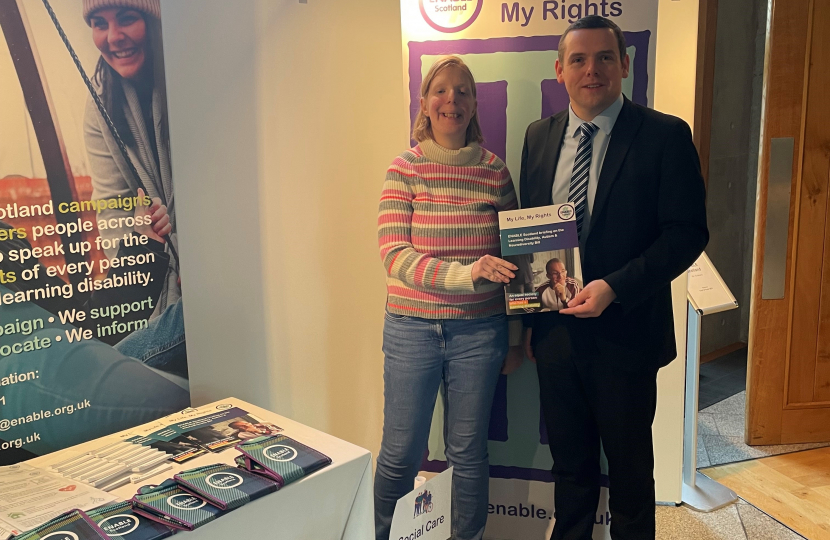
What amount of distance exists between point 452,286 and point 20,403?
113 cm

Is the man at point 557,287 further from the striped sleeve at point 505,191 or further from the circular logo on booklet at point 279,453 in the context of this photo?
the circular logo on booklet at point 279,453

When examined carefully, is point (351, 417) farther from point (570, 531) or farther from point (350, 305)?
point (570, 531)

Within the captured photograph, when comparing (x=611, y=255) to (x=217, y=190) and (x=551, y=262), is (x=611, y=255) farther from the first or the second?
(x=217, y=190)

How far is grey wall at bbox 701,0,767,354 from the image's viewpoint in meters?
4.07

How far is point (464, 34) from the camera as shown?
2.02m

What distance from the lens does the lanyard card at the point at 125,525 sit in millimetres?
1231

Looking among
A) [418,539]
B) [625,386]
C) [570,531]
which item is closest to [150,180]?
[418,539]

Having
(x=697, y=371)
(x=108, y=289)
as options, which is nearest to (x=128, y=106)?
(x=108, y=289)

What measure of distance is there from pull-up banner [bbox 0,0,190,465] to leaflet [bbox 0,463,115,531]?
0.19 m

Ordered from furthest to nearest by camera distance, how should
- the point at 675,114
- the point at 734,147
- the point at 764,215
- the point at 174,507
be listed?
the point at 734,147
the point at 764,215
the point at 675,114
the point at 174,507

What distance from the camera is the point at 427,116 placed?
1.98 metres

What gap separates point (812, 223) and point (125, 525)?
310 centimetres

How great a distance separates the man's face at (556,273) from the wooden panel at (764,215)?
170 cm

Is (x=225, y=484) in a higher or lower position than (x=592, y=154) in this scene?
lower
